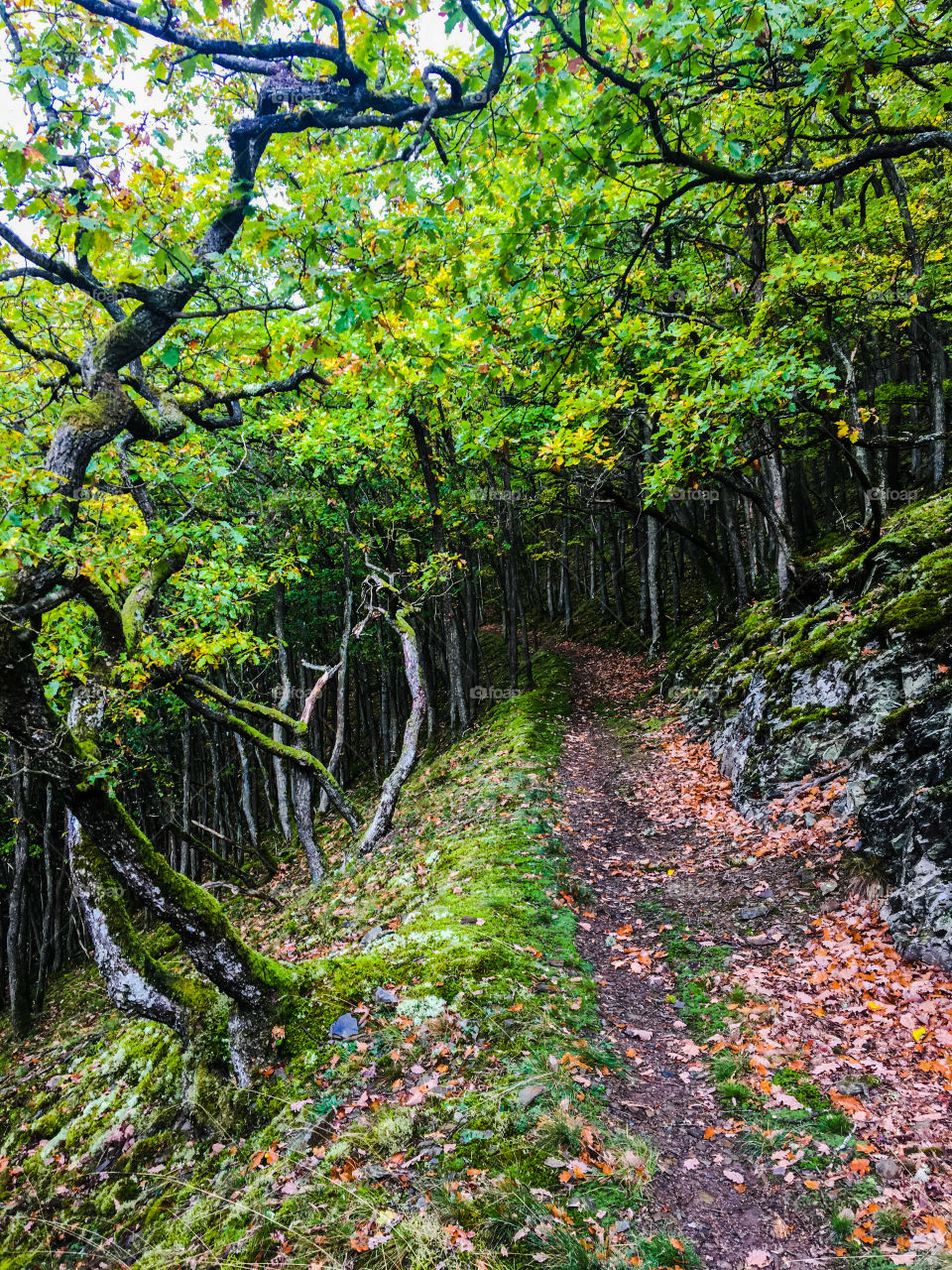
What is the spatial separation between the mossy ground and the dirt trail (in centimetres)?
24

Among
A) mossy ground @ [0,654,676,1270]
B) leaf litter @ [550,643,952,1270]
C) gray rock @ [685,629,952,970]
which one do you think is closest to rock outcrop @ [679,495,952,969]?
gray rock @ [685,629,952,970]

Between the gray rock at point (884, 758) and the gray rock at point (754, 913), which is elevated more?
the gray rock at point (884, 758)

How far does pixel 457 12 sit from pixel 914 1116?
7126 millimetres

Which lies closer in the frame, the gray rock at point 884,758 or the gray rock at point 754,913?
the gray rock at point 884,758

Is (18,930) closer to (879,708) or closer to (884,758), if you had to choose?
(884,758)

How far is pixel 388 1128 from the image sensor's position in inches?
158

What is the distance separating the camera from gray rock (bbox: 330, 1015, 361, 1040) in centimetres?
502

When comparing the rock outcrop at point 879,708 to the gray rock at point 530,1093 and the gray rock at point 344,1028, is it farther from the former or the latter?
the gray rock at point 344,1028

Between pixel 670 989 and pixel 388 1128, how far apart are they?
2914mm

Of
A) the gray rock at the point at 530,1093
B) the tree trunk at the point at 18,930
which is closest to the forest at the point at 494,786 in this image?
the gray rock at the point at 530,1093

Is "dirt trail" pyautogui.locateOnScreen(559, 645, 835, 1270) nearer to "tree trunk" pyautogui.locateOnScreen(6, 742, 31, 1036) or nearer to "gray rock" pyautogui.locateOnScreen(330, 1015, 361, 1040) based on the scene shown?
"gray rock" pyautogui.locateOnScreen(330, 1015, 361, 1040)

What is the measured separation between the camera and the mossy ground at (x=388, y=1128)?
3.31m

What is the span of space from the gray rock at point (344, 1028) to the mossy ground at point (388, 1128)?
0.07 metres

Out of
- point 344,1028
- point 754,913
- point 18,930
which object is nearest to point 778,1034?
point 754,913
